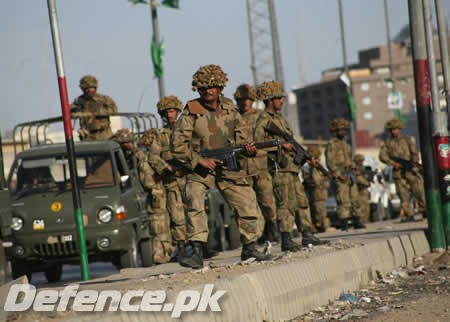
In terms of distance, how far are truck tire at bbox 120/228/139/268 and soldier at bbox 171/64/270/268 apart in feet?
16.8

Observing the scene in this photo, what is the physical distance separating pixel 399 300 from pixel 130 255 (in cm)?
623

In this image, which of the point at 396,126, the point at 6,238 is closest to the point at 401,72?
the point at 396,126

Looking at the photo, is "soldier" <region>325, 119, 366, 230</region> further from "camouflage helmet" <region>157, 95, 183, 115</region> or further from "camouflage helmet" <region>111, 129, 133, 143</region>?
"camouflage helmet" <region>157, 95, 183, 115</region>

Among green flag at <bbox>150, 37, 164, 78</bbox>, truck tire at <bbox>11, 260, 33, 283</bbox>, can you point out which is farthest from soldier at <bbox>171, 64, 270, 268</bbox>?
green flag at <bbox>150, 37, 164, 78</bbox>

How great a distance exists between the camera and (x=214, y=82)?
36.4 ft

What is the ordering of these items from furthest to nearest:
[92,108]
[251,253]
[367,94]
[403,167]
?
[367,94] < [403,167] < [92,108] < [251,253]

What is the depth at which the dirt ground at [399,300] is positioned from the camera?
32.0ft

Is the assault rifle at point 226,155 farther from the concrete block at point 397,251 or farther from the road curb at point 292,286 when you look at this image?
the concrete block at point 397,251

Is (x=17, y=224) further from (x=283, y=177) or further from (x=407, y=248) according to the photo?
(x=407, y=248)

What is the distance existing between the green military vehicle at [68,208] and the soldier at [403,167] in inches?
284

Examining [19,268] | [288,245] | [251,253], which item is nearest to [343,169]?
[19,268]

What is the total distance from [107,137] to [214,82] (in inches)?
321

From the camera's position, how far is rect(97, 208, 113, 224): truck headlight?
16266 millimetres

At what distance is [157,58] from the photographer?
25.4 m
